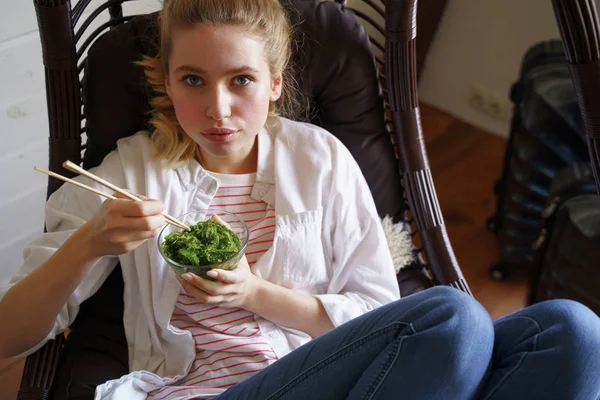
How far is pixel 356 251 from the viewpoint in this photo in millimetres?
1316

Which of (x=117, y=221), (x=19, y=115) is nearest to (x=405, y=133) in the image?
(x=117, y=221)

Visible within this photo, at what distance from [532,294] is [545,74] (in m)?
0.64

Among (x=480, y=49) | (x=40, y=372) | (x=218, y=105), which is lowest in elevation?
(x=40, y=372)

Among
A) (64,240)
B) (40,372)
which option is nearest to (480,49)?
(64,240)

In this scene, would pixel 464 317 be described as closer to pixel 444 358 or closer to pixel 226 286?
pixel 444 358

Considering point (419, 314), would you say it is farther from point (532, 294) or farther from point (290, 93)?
point (532, 294)

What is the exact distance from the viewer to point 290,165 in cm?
133

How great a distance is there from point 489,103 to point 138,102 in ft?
5.59

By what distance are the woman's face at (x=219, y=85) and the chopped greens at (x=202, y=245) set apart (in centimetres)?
18

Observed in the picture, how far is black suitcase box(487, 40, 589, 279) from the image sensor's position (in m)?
1.94

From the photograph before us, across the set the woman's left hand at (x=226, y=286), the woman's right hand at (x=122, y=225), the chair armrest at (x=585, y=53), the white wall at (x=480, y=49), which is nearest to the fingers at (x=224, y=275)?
the woman's left hand at (x=226, y=286)

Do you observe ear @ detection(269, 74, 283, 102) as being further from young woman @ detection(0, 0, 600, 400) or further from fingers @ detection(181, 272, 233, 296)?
fingers @ detection(181, 272, 233, 296)

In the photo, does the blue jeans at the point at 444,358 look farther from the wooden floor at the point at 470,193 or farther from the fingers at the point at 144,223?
the wooden floor at the point at 470,193

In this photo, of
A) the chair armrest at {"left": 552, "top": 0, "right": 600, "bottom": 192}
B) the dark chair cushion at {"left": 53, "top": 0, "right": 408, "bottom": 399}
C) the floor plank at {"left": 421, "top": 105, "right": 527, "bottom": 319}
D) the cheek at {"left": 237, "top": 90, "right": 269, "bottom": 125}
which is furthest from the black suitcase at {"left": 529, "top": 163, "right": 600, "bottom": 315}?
the cheek at {"left": 237, "top": 90, "right": 269, "bottom": 125}
